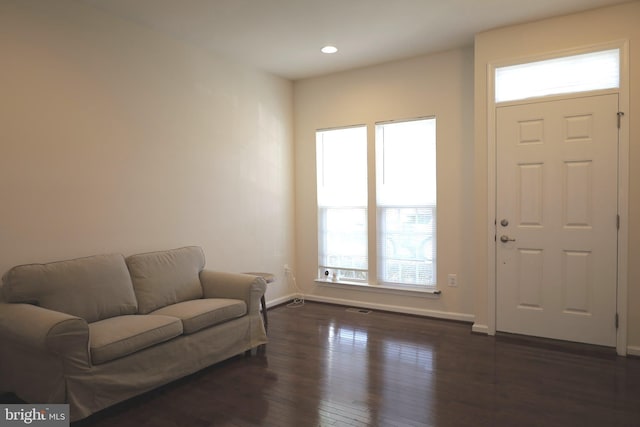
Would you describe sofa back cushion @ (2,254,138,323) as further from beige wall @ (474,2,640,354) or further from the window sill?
beige wall @ (474,2,640,354)

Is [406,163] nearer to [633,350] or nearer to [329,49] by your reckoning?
[329,49]

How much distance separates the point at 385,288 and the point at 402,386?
196cm

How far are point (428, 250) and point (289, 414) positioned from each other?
2.58 m

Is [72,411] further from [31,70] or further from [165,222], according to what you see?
[31,70]

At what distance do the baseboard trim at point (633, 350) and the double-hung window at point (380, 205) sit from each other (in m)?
1.76

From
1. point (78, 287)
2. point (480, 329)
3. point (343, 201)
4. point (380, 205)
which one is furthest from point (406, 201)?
point (78, 287)

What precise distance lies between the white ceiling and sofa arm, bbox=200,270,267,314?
7.08 ft

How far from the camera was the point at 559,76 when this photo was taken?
362 centimetres

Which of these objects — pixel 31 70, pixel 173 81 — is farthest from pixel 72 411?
pixel 173 81

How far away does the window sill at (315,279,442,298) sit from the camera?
4.53 m

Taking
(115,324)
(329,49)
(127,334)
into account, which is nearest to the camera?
(127,334)

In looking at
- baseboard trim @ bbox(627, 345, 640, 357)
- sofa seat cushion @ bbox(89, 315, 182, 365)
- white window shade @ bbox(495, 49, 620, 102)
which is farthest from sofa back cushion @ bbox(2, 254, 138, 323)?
baseboard trim @ bbox(627, 345, 640, 357)

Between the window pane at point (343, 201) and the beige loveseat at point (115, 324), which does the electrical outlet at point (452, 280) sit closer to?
the window pane at point (343, 201)

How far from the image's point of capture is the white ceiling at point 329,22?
10.8 feet
